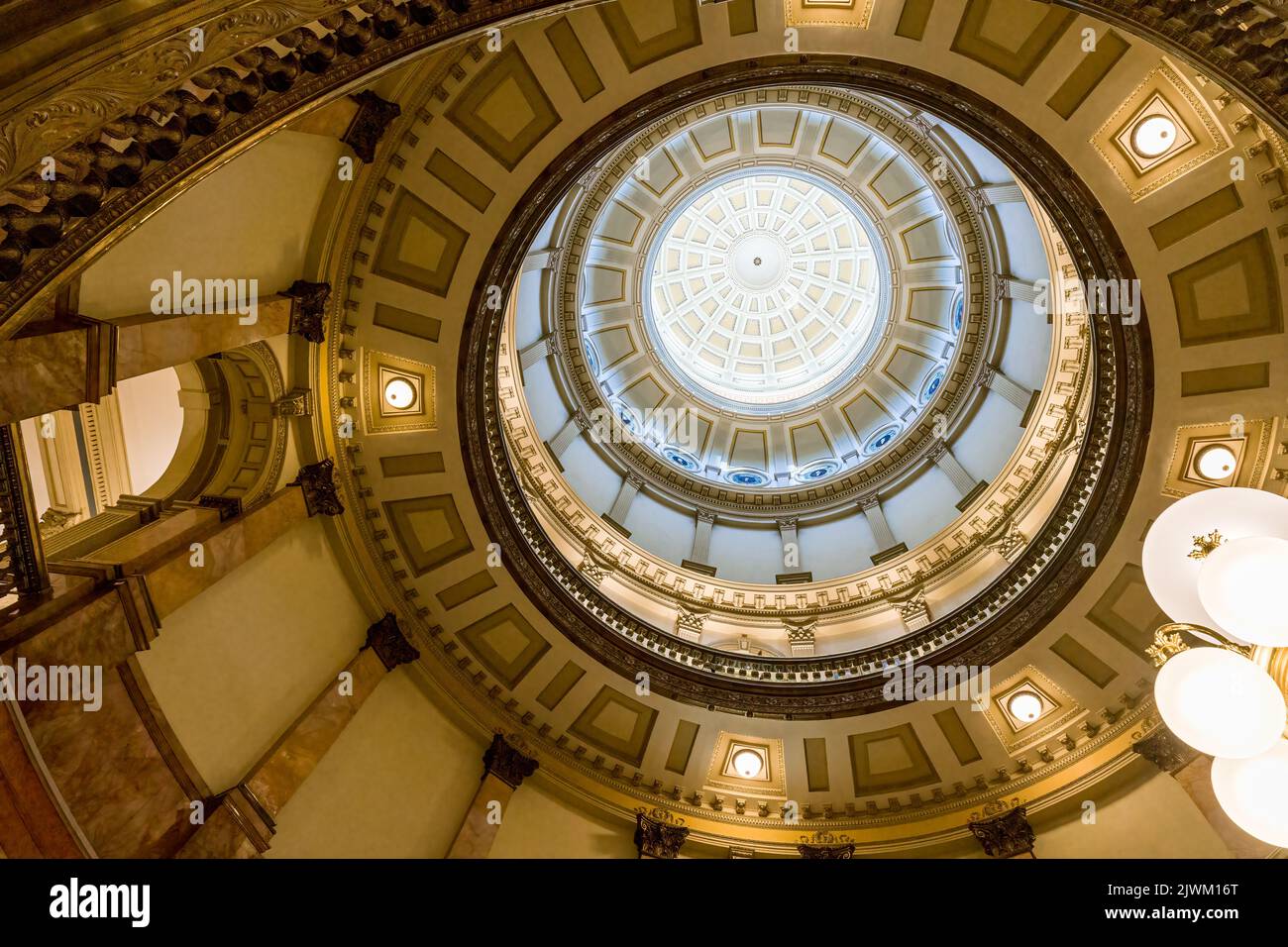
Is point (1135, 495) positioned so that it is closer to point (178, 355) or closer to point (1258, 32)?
point (1258, 32)

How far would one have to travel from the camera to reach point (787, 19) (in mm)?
9602

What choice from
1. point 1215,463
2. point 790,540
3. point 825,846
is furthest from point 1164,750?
point 790,540

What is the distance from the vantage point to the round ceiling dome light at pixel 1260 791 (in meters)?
5.27

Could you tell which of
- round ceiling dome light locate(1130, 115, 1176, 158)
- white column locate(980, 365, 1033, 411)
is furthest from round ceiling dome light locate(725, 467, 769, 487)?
round ceiling dome light locate(1130, 115, 1176, 158)

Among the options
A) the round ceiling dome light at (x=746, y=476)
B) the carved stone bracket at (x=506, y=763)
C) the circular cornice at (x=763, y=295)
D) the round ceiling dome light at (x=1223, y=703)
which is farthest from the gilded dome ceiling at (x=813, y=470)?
the round ceiling dome light at (x=1223, y=703)

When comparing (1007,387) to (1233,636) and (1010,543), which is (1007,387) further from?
(1233,636)

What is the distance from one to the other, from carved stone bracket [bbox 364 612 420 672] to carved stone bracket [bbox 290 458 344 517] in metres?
2.20

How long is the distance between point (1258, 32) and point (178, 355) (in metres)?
10.8

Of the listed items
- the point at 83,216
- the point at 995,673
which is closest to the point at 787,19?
the point at 83,216

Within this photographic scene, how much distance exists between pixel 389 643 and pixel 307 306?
5.81 metres

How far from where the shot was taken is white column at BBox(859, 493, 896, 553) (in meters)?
18.1

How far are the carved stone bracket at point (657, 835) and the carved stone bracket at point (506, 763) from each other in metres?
2.34

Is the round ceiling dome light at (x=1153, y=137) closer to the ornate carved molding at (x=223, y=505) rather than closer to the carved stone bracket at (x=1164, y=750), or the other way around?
the carved stone bracket at (x=1164, y=750)

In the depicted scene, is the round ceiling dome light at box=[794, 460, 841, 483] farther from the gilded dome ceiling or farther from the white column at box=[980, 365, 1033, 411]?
the white column at box=[980, 365, 1033, 411]
